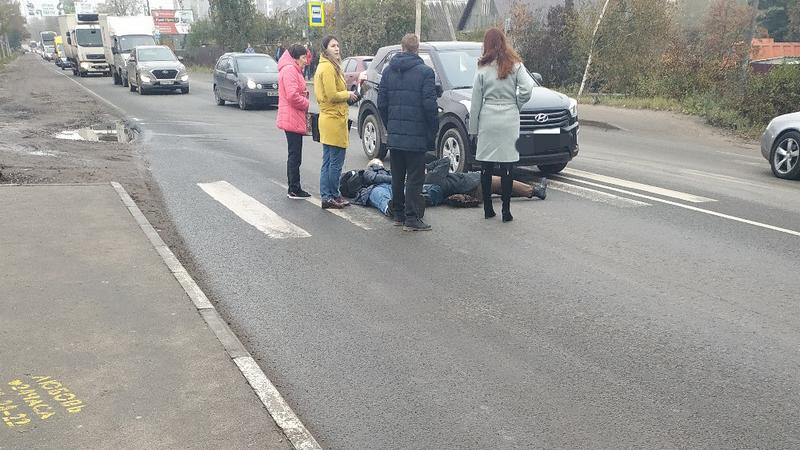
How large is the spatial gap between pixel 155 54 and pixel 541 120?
77.6 ft

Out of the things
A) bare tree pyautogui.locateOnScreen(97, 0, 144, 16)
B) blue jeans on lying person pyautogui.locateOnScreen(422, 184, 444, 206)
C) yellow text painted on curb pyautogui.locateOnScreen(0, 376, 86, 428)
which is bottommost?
blue jeans on lying person pyautogui.locateOnScreen(422, 184, 444, 206)

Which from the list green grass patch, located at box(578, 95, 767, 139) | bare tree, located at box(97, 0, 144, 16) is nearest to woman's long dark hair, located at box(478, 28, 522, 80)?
green grass patch, located at box(578, 95, 767, 139)

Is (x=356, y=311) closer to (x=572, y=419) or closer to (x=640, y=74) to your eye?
(x=572, y=419)

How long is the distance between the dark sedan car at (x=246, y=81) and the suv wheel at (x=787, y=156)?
15153 millimetres

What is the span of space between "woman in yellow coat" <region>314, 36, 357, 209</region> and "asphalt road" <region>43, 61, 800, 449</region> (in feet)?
1.26

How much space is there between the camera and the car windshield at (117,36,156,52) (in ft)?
118

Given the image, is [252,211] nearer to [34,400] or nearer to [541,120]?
[541,120]

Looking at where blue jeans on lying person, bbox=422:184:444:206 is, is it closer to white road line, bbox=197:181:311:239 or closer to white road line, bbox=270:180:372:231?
white road line, bbox=270:180:372:231

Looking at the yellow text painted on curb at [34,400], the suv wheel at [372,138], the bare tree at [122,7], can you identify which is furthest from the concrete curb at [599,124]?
the bare tree at [122,7]

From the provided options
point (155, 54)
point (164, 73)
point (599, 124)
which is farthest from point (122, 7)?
point (599, 124)

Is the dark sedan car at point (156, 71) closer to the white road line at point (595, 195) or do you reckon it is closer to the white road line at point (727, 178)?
the white road line at point (595, 195)

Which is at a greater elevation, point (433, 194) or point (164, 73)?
point (164, 73)

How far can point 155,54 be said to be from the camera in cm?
2997

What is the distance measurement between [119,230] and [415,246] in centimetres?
284
